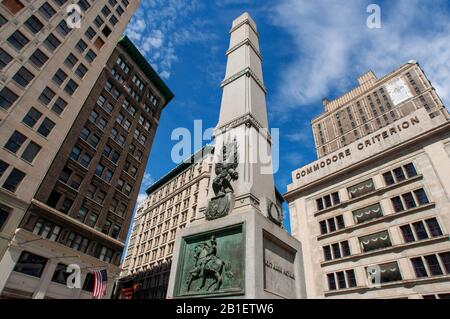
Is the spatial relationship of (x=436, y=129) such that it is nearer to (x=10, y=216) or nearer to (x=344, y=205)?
(x=344, y=205)

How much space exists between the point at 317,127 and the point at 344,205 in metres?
89.6

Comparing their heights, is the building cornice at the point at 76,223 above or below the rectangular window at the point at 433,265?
above

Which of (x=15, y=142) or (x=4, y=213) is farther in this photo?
(x=15, y=142)

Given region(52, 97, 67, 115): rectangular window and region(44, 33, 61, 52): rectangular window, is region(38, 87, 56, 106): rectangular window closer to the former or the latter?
region(52, 97, 67, 115): rectangular window

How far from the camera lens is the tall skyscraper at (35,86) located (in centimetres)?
2630

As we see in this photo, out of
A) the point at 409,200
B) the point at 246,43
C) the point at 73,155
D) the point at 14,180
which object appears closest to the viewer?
the point at 246,43

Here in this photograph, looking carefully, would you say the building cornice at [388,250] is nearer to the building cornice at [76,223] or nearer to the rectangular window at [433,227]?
the rectangular window at [433,227]

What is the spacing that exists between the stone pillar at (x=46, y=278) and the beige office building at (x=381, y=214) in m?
27.5

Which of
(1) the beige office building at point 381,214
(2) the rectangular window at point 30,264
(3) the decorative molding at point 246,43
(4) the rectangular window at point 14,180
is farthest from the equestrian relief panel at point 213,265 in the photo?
(2) the rectangular window at point 30,264

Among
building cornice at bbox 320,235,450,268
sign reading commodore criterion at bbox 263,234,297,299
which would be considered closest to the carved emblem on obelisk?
sign reading commodore criterion at bbox 263,234,297,299

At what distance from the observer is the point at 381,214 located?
28.0m

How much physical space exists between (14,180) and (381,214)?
37363 millimetres

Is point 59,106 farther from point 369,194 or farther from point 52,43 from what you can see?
point 369,194

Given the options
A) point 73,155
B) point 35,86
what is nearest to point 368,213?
point 73,155
